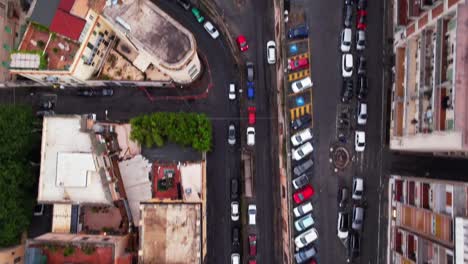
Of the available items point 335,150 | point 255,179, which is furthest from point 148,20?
point 335,150

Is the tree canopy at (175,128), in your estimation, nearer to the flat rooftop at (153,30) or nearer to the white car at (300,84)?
the flat rooftop at (153,30)

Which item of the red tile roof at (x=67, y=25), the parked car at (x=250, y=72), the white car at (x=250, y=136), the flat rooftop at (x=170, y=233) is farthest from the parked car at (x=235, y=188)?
the red tile roof at (x=67, y=25)

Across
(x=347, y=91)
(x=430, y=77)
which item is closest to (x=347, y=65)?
(x=347, y=91)

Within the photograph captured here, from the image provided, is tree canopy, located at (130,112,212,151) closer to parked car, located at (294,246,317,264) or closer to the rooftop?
the rooftop

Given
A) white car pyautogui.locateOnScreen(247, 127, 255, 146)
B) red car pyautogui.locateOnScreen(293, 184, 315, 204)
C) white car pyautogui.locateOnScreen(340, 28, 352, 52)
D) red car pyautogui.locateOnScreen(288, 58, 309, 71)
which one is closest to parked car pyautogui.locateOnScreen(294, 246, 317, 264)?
red car pyautogui.locateOnScreen(293, 184, 315, 204)

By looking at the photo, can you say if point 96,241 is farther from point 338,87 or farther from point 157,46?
point 338,87

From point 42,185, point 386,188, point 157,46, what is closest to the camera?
point 157,46
